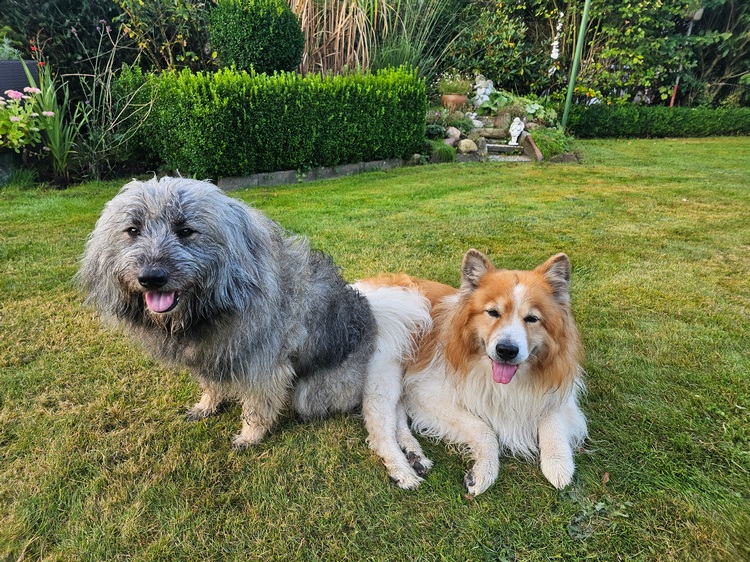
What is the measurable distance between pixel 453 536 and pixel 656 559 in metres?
0.91

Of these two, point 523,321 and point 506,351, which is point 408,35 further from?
point 506,351

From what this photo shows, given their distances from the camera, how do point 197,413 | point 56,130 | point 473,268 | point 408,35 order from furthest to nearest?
point 408,35, point 56,130, point 197,413, point 473,268

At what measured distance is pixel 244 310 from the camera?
2.12 m

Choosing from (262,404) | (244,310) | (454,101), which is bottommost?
(262,404)

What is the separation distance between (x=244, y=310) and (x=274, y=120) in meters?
6.12

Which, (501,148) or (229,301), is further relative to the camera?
(501,148)

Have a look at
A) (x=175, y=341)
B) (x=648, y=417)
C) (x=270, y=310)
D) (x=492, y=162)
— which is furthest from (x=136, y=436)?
(x=492, y=162)

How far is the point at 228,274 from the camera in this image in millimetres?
2018

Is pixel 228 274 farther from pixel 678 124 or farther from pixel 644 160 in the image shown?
pixel 678 124

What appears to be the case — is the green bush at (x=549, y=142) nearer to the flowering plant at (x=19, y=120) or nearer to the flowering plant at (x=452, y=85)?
the flowering plant at (x=452, y=85)

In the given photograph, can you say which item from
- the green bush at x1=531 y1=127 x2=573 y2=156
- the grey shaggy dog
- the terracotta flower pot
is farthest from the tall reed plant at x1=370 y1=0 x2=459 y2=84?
the grey shaggy dog

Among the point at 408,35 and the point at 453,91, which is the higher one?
the point at 408,35

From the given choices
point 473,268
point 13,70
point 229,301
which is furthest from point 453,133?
point 229,301

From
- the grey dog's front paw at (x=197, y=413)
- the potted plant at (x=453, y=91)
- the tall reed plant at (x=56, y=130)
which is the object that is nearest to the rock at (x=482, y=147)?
the potted plant at (x=453, y=91)
